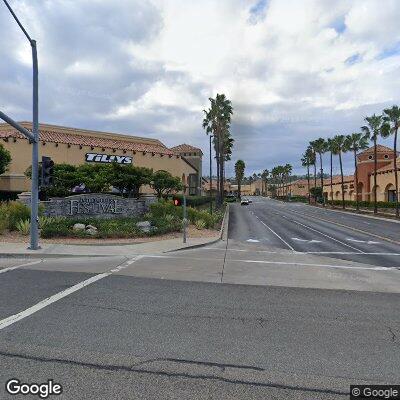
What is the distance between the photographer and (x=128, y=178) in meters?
29.9

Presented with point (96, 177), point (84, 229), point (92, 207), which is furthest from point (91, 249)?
point (96, 177)

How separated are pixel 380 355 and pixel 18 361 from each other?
15.5ft

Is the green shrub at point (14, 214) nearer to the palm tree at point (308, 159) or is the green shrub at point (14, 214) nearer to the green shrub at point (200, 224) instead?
the green shrub at point (200, 224)

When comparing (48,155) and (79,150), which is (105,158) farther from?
(48,155)

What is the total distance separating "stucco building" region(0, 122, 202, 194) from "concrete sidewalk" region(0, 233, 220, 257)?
1412 centimetres

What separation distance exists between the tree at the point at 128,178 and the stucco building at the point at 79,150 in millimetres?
3426

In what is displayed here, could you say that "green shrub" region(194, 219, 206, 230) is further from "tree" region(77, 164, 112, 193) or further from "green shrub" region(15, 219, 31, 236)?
"green shrub" region(15, 219, 31, 236)

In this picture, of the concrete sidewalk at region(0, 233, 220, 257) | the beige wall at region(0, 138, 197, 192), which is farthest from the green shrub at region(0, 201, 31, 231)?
the beige wall at region(0, 138, 197, 192)

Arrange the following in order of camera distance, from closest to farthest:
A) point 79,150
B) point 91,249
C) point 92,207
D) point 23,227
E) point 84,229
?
1. point 91,249
2. point 23,227
3. point 84,229
4. point 92,207
5. point 79,150

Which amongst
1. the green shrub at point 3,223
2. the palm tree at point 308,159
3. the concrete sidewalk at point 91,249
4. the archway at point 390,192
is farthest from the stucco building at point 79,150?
the palm tree at point 308,159

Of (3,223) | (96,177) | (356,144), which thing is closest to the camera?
(3,223)

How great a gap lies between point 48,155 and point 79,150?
133 inches

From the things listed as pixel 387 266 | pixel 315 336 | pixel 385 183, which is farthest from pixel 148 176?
pixel 385 183

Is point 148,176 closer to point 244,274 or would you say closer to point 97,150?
point 97,150
